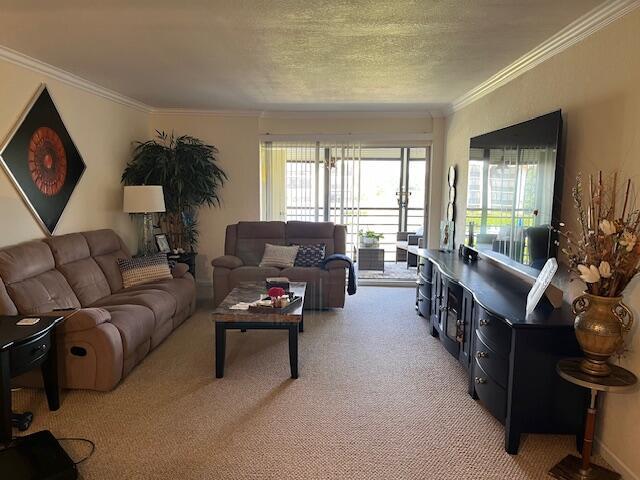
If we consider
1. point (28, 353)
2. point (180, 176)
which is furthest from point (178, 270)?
point (28, 353)

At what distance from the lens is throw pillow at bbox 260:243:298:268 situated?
16.7ft

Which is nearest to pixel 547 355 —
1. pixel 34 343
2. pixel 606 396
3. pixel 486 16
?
pixel 606 396

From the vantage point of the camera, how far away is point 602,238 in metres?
2.03

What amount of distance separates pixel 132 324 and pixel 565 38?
11.3ft

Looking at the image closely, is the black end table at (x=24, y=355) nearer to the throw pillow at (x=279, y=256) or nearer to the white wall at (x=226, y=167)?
the throw pillow at (x=279, y=256)

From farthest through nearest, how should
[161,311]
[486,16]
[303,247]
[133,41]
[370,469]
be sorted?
1. [303,247]
2. [161,311]
3. [133,41]
4. [486,16]
5. [370,469]

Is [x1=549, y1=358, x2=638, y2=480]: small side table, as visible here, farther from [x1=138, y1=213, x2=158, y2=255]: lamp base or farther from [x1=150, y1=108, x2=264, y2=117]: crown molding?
[x1=150, y1=108, x2=264, y2=117]: crown molding

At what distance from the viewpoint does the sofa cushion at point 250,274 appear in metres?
4.85

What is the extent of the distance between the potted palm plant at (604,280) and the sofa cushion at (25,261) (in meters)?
3.49

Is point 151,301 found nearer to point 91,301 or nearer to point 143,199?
point 91,301

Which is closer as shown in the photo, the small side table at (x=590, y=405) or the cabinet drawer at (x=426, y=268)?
the small side table at (x=590, y=405)

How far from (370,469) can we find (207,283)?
13.9ft

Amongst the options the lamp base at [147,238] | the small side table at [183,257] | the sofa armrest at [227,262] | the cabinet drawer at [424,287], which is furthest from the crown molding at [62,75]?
the cabinet drawer at [424,287]

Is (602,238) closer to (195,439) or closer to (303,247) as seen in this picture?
(195,439)
